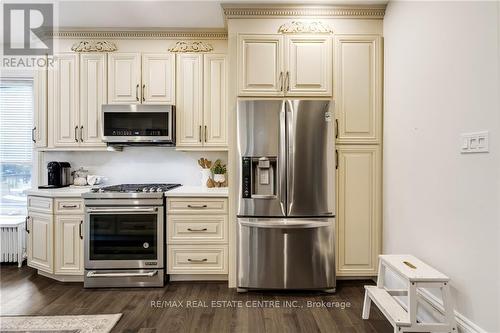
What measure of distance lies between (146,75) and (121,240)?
1751mm

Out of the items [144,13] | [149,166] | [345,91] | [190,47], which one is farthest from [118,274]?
[345,91]

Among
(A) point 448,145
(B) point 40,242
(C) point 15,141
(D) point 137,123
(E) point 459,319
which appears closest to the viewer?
(E) point 459,319

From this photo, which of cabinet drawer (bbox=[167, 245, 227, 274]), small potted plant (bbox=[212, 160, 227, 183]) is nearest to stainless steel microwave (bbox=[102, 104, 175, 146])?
small potted plant (bbox=[212, 160, 227, 183])

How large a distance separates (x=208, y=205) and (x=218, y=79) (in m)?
1.39

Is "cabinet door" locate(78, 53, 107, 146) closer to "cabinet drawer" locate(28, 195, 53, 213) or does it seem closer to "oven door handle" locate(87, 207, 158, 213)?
"cabinet drawer" locate(28, 195, 53, 213)

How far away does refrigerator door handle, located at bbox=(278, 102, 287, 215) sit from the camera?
2656 millimetres

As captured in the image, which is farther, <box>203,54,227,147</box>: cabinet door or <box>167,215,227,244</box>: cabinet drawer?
<box>203,54,227,147</box>: cabinet door

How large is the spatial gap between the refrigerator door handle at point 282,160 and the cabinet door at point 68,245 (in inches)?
78.2

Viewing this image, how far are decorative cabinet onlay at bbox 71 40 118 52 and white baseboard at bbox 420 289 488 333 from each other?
12.0 ft

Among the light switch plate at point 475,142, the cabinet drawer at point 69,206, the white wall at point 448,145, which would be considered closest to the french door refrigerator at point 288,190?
the white wall at point 448,145

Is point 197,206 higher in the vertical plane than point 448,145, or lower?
lower

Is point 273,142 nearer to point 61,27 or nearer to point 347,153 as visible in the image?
point 347,153

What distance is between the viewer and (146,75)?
3.26 metres

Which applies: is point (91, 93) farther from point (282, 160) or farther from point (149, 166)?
point (282, 160)
